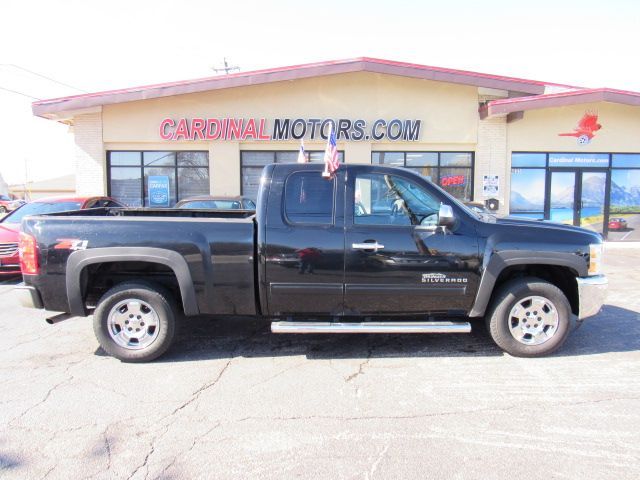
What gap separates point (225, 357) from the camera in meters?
4.24

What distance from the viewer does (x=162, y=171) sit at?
1342 cm

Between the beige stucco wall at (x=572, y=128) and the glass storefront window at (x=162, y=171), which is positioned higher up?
the beige stucco wall at (x=572, y=128)

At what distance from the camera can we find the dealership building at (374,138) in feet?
42.3

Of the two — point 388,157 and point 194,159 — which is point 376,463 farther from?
point 194,159

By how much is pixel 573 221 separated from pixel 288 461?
14.1m

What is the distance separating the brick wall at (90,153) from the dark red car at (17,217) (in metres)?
3.68

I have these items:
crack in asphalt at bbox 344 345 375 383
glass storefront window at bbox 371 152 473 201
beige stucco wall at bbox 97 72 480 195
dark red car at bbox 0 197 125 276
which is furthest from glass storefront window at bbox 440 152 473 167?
crack in asphalt at bbox 344 345 375 383

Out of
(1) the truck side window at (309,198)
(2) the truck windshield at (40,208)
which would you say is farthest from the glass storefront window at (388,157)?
(1) the truck side window at (309,198)

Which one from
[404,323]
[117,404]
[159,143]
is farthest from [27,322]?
[159,143]

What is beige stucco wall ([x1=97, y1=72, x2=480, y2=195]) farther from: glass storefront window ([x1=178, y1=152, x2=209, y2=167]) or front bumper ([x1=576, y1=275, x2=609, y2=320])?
front bumper ([x1=576, y1=275, x2=609, y2=320])

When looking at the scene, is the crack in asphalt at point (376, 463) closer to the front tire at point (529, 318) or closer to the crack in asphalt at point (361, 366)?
the crack in asphalt at point (361, 366)

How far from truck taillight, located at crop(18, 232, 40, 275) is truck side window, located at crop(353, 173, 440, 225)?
10.2ft

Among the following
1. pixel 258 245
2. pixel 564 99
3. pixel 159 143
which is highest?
pixel 564 99

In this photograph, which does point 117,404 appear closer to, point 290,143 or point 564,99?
point 290,143
